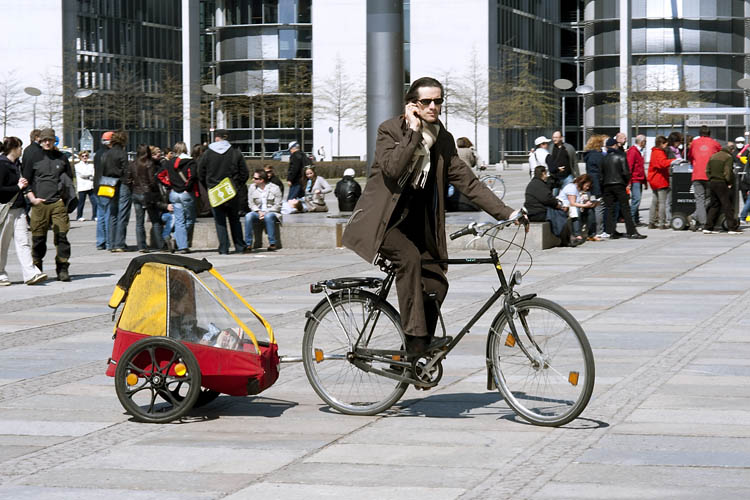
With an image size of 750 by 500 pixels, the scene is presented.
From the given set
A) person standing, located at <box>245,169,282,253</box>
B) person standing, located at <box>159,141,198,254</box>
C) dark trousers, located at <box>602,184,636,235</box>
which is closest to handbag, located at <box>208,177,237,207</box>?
person standing, located at <box>159,141,198,254</box>

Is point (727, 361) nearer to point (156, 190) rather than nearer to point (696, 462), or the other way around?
point (696, 462)

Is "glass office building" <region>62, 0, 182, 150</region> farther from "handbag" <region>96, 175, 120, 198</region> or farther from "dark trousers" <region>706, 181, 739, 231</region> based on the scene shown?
"dark trousers" <region>706, 181, 739, 231</region>

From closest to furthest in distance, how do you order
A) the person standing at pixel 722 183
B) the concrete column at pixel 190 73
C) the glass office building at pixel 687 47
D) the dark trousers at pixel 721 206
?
the person standing at pixel 722 183, the dark trousers at pixel 721 206, the concrete column at pixel 190 73, the glass office building at pixel 687 47

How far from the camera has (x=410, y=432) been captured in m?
7.24

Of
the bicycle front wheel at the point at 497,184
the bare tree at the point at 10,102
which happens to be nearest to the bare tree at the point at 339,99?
A: the bare tree at the point at 10,102

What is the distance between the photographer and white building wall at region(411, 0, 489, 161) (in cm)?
8912

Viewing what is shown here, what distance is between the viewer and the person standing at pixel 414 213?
7188 mm

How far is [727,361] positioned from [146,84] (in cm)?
9874

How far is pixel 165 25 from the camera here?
11225cm

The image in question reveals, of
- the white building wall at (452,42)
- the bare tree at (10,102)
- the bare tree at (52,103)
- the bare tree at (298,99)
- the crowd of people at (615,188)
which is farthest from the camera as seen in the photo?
the bare tree at (298,99)

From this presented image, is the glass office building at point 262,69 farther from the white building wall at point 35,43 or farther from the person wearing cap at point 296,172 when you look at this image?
the person wearing cap at point 296,172

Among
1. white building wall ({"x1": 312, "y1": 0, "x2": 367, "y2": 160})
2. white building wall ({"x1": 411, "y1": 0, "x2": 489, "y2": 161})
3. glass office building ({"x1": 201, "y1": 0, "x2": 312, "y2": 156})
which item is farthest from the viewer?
glass office building ({"x1": 201, "y1": 0, "x2": 312, "y2": 156})

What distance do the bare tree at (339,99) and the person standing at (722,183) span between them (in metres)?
66.0

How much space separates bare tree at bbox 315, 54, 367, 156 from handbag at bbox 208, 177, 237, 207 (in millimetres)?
69687
